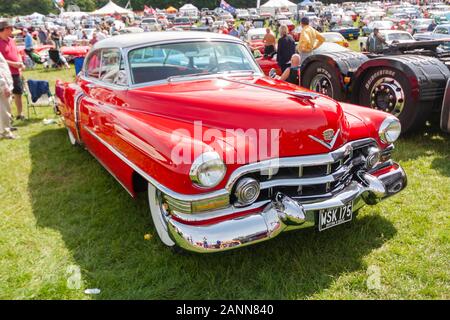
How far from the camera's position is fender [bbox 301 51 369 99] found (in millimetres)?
6305

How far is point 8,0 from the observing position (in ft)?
265

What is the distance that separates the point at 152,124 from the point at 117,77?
1205mm

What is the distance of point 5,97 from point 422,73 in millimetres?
6224

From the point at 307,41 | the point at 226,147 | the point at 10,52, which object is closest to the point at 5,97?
the point at 10,52

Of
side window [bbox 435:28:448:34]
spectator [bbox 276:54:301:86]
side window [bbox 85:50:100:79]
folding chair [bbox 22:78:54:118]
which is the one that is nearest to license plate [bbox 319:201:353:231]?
side window [bbox 85:50:100:79]

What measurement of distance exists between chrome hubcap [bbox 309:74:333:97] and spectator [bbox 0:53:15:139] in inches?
196

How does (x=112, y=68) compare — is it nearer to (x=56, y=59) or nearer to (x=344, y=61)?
(x=344, y=61)

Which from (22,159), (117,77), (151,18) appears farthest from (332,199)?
(151,18)

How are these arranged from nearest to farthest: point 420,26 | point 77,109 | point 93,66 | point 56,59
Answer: point 77,109, point 93,66, point 56,59, point 420,26

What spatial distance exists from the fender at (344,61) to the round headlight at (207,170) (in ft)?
14.2

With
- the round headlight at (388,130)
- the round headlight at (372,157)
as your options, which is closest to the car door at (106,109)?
the round headlight at (372,157)

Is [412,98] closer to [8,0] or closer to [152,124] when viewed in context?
[152,124]

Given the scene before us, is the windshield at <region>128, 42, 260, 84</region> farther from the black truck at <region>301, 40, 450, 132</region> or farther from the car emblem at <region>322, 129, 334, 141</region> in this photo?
the black truck at <region>301, 40, 450, 132</region>

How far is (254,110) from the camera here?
314 cm
